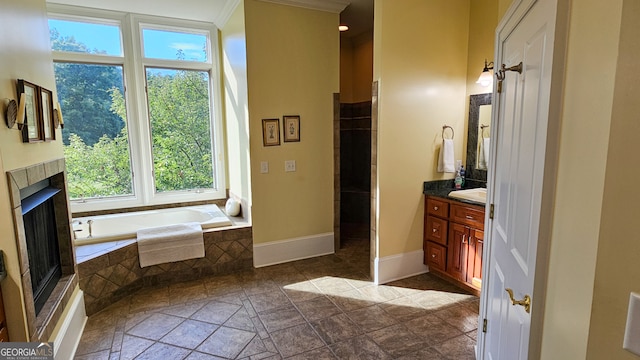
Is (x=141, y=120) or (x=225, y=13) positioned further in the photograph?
(x=141, y=120)

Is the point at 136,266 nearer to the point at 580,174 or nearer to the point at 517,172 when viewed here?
the point at 517,172

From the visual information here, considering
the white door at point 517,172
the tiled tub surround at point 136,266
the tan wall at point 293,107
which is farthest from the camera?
the tan wall at point 293,107

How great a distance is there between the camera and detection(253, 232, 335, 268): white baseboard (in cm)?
379

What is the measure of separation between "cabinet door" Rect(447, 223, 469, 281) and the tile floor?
19 cm

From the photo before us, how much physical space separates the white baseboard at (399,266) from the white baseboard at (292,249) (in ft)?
3.14

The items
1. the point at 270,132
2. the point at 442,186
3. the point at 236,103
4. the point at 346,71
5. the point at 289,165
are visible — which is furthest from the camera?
the point at 346,71

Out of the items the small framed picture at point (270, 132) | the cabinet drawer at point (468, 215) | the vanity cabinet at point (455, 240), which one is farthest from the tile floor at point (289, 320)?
the small framed picture at point (270, 132)

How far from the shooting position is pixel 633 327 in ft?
2.10

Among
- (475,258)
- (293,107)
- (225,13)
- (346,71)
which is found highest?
(225,13)

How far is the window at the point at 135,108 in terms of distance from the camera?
379 centimetres

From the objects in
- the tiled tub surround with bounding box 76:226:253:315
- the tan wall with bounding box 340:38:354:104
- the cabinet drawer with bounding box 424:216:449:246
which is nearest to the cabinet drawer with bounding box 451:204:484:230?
Answer: the cabinet drawer with bounding box 424:216:449:246

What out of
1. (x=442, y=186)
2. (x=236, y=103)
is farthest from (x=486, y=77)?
(x=236, y=103)

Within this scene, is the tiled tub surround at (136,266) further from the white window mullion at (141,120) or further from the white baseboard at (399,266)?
the white baseboard at (399,266)

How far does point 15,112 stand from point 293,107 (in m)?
2.52
